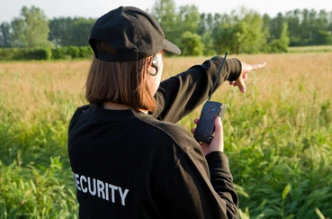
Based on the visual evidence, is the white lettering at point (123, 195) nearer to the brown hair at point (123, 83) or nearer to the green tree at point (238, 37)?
the brown hair at point (123, 83)

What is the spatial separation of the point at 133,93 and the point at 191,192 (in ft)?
1.24

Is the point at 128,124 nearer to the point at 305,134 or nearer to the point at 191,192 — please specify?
the point at 191,192

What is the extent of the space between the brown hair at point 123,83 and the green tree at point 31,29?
233ft

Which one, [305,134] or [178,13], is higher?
[178,13]

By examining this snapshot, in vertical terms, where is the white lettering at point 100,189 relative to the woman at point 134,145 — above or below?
below

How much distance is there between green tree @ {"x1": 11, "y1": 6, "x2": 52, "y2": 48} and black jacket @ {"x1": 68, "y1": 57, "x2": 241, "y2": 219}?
233 feet

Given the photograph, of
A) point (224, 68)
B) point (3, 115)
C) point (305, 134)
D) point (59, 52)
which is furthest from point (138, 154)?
point (59, 52)

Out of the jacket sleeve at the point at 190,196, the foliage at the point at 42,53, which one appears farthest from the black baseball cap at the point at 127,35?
the foliage at the point at 42,53

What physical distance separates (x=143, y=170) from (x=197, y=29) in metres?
81.0

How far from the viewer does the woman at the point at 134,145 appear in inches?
42.1

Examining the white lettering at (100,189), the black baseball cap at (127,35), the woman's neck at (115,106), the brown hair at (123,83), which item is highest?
the black baseball cap at (127,35)

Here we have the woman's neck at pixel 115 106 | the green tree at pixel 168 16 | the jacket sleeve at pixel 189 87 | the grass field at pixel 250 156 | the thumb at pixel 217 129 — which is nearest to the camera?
the woman's neck at pixel 115 106

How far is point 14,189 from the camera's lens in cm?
322

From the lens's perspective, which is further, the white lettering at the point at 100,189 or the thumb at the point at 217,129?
the thumb at the point at 217,129
